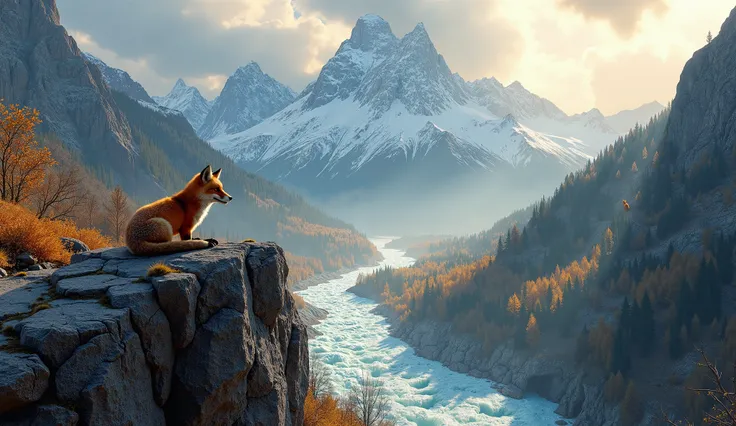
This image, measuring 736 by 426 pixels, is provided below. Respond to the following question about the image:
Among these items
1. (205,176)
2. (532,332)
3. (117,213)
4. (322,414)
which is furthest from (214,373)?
(532,332)

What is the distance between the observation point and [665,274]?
4614 inches

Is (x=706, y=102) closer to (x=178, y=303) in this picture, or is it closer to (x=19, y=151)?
(x=19, y=151)

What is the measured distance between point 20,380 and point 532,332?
431ft

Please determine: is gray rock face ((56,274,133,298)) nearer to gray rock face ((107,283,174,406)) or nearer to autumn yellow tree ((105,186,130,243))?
gray rock face ((107,283,174,406))

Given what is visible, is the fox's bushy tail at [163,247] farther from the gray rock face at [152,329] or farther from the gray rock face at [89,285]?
the gray rock face at [152,329]

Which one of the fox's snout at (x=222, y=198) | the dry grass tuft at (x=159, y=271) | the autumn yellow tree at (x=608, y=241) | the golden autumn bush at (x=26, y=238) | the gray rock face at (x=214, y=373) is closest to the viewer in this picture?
the gray rock face at (x=214, y=373)

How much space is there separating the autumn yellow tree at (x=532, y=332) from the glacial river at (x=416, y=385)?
15807 millimetres

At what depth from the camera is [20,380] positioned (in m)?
8.94

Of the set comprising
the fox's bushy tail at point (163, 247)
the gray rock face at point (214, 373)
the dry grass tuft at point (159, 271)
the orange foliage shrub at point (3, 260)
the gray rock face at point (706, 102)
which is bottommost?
the gray rock face at point (214, 373)

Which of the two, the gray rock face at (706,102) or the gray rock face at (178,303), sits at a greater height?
the gray rock face at (706,102)

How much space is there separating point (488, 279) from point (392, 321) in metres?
38.2

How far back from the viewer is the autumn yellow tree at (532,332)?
12600cm

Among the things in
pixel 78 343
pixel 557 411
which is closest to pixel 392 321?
pixel 557 411

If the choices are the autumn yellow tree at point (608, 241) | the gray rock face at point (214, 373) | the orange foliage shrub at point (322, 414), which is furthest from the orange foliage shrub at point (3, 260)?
the autumn yellow tree at point (608, 241)
